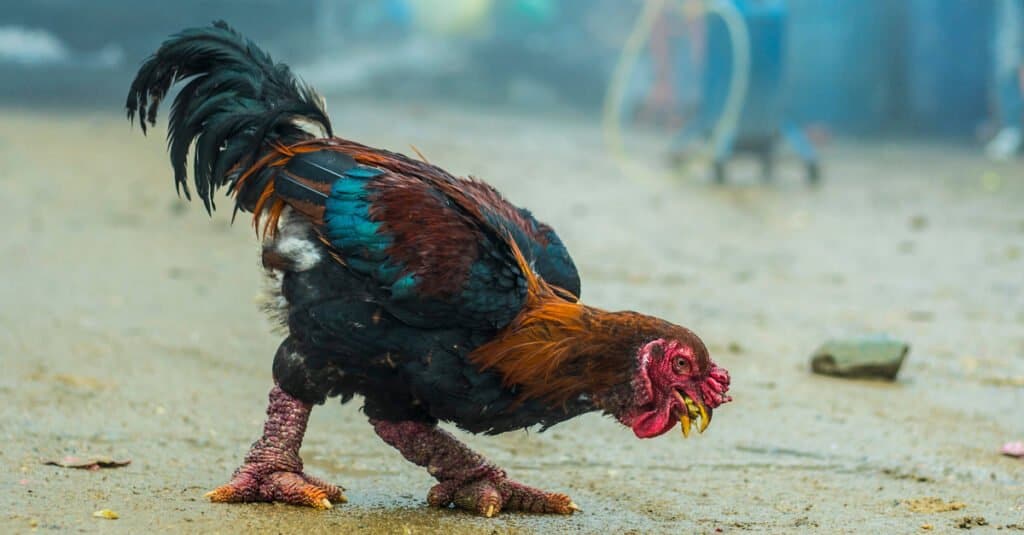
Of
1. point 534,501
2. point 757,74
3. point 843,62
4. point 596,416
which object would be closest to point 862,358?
point 596,416

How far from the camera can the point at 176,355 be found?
5590mm

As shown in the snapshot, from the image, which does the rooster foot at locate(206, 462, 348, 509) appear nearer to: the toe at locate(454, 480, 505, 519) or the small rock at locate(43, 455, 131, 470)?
the toe at locate(454, 480, 505, 519)

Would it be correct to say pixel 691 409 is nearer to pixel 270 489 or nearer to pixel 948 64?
pixel 270 489

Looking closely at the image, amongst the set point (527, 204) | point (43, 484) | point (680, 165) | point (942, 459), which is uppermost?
point (680, 165)

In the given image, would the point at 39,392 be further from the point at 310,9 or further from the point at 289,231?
the point at 310,9

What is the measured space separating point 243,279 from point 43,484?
3734 millimetres

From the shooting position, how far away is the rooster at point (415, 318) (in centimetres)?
335

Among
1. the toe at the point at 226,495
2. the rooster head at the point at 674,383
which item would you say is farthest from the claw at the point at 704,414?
the toe at the point at 226,495

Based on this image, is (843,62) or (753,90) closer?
(753,90)

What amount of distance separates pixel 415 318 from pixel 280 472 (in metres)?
0.67

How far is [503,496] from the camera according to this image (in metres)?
3.74

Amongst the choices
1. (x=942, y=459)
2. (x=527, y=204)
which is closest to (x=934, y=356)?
(x=942, y=459)

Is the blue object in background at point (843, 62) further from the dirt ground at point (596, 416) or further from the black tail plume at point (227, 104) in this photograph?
the black tail plume at point (227, 104)

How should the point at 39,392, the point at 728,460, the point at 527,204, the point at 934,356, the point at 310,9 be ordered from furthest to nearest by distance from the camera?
the point at 310,9 < the point at 527,204 < the point at 934,356 < the point at 39,392 < the point at 728,460
